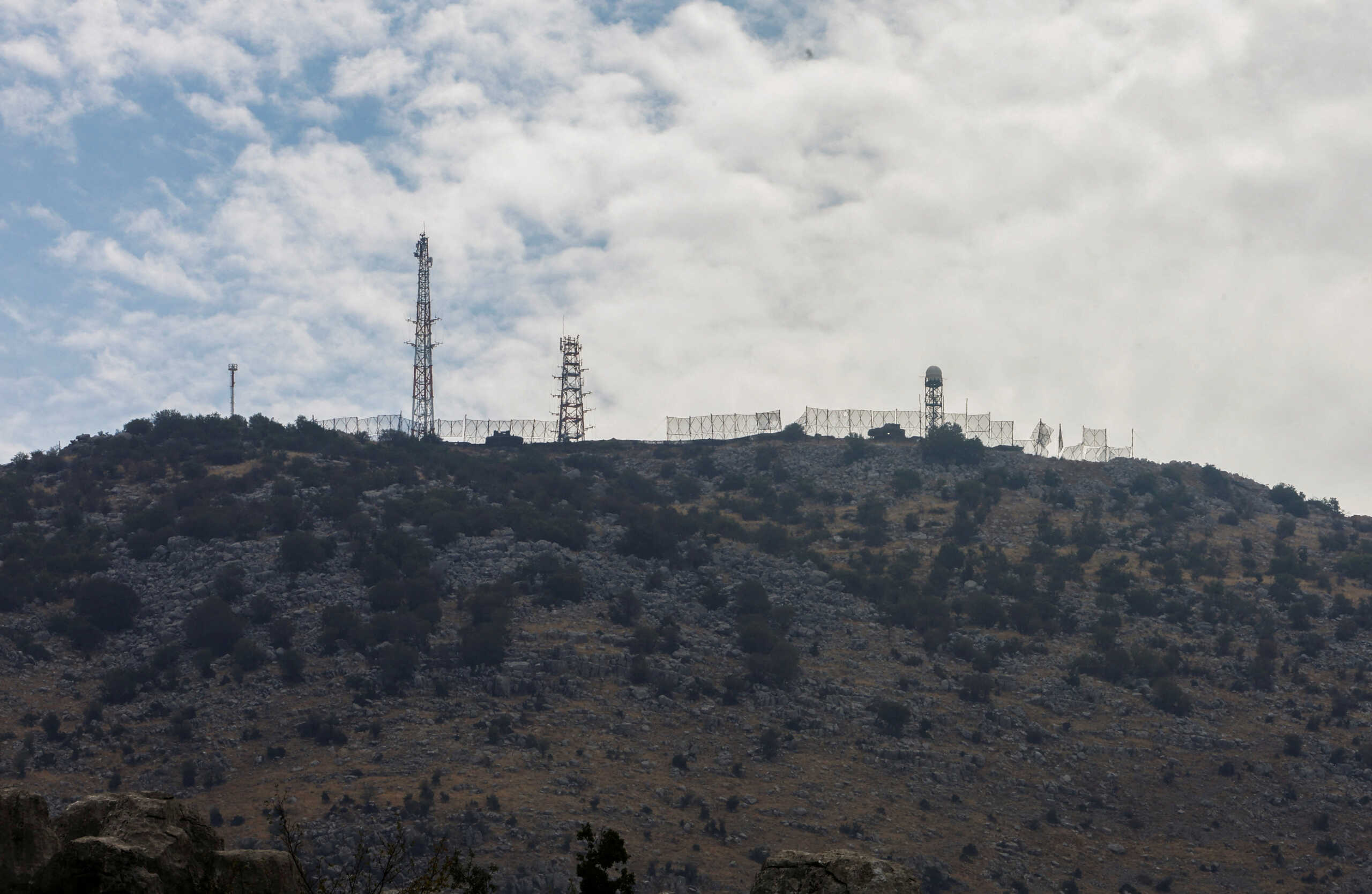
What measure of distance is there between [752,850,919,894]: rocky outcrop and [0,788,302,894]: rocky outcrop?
248 inches

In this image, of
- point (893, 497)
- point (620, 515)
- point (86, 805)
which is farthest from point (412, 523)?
point (86, 805)

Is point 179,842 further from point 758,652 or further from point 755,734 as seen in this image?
point 758,652

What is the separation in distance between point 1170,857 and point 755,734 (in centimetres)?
1897

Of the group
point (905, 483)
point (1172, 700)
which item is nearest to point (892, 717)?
point (1172, 700)

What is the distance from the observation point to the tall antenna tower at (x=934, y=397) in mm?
107750

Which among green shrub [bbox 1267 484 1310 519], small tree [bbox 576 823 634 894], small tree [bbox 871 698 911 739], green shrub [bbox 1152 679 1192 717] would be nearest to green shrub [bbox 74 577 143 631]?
small tree [bbox 871 698 911 739]

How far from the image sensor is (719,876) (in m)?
50.1

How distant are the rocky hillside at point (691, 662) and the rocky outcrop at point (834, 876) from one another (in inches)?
1298

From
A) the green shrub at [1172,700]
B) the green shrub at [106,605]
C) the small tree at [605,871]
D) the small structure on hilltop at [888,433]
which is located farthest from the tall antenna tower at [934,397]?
the small tree at [605,871]

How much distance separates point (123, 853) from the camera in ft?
49.4

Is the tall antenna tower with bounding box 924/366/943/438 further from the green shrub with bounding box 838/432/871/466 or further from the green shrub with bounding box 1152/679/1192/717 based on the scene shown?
the green shrub with bounding box 1152/679/1192/717

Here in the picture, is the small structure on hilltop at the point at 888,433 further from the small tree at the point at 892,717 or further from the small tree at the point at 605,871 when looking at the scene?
the small tree at the point at 605,871

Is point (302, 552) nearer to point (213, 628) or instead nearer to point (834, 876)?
point (213, 628)

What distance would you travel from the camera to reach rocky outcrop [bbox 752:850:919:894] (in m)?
15.7
